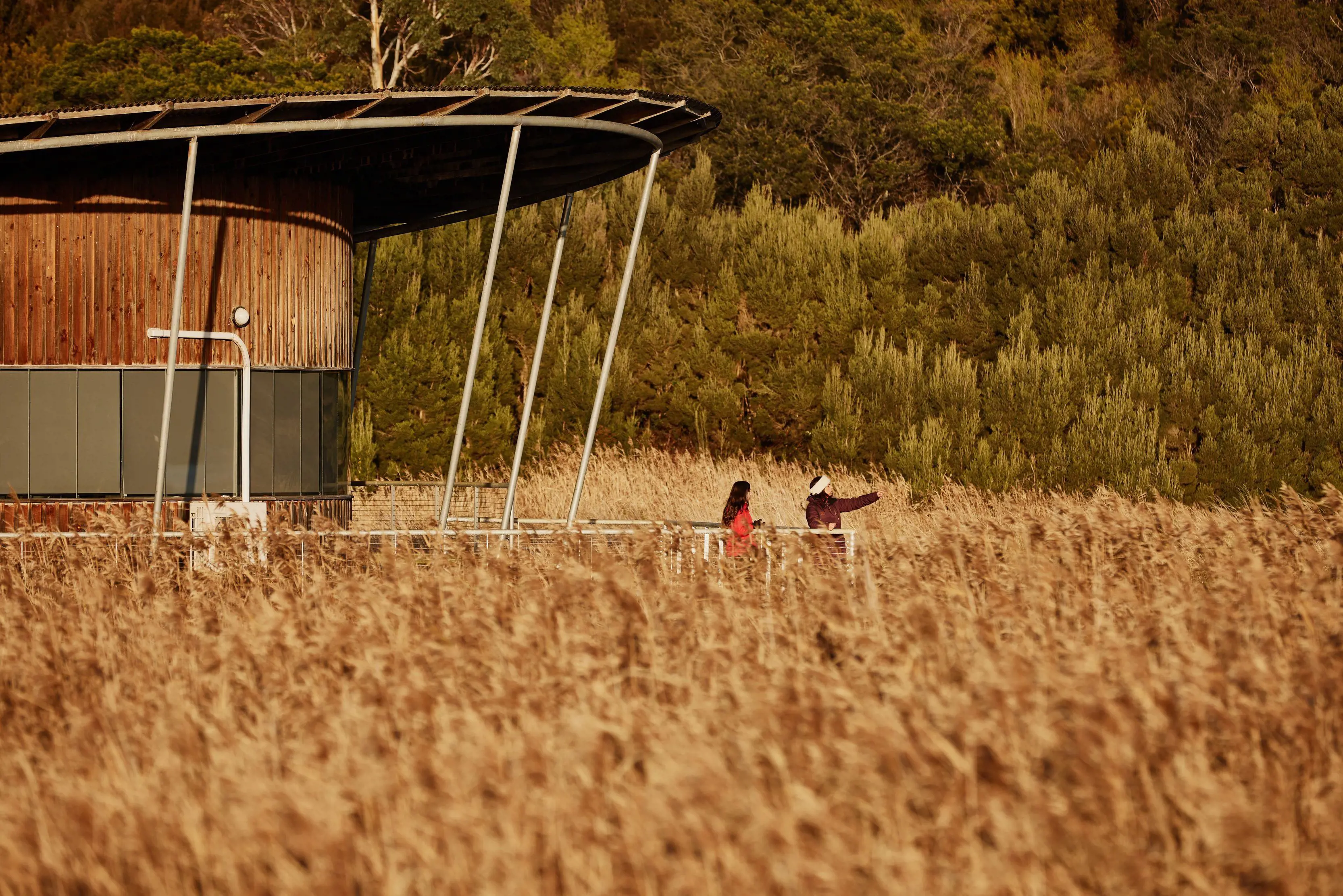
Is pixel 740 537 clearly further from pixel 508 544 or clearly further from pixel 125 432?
pixel 125 432

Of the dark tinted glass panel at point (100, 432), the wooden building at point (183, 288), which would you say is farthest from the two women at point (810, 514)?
the dark tinted glass panel at point (100, 432)

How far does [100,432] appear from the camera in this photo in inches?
590

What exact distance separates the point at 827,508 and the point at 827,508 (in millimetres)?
12

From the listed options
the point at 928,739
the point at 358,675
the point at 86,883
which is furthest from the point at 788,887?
the point at 358,675

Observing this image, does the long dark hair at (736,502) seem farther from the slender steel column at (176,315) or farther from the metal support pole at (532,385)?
the slender steel column at (176,315)

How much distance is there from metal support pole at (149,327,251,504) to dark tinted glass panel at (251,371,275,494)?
0.06 m

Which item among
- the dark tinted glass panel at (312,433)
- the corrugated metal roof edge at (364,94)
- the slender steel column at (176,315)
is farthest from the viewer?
the dark tinted glass panel at (312,433)

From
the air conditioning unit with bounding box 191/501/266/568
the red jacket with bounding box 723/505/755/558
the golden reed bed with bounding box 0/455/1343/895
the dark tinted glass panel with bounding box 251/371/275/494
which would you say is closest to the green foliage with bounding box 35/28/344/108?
the dark tinted glass panel with bounding box 251/371/275/494

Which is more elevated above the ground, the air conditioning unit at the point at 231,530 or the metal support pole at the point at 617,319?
the metal support pole at the point at 617,319

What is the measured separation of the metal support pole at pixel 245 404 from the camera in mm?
15281

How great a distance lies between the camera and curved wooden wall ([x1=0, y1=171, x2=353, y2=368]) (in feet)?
48.8

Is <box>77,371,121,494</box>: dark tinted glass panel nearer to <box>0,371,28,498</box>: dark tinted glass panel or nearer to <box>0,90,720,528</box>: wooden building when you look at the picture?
<box>0,90,720,528</box>: wooden building

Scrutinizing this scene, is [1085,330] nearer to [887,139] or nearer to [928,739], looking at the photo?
[887,139]

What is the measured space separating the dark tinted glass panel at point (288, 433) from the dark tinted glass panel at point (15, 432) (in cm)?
242
